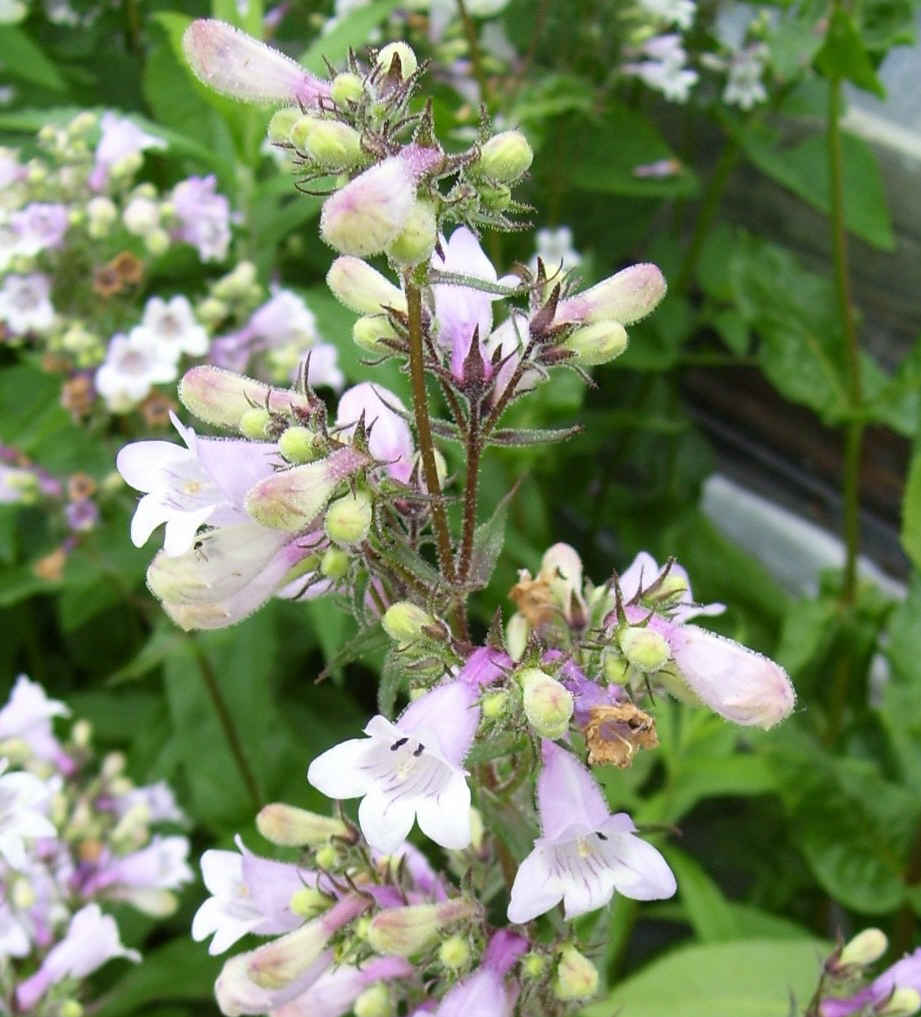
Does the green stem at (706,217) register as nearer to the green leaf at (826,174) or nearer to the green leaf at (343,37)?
the green leaf at (826,174)

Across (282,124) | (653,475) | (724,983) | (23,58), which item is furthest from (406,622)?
(653,475)

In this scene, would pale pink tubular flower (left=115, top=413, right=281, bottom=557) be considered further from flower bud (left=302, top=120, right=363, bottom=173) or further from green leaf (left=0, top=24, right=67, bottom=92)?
green leaf (left=0, top=24, right=67, bottom=92)

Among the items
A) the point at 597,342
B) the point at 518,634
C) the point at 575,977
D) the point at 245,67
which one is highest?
the point at 245,67

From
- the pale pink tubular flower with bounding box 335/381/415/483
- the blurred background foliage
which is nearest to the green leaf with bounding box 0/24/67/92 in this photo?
the blurred background foliage

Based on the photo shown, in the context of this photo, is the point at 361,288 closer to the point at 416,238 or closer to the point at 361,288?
the point at 361,288

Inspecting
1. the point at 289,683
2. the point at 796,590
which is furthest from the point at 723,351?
the point at 289,683
